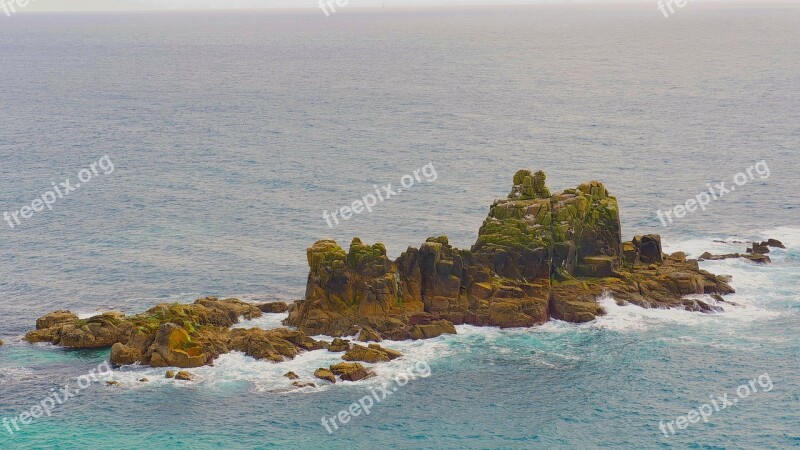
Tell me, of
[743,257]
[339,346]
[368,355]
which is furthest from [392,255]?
[743,257]

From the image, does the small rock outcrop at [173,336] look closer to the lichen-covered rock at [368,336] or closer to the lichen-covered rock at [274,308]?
the lichen-covered rock at [274,308]

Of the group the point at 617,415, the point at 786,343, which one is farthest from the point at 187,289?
the point at 786,343

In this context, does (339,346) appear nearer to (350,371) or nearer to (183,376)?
(350,371)
